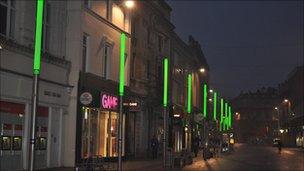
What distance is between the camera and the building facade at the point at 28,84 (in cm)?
2517

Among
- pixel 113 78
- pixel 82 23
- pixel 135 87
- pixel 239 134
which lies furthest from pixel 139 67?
pixel 239 134

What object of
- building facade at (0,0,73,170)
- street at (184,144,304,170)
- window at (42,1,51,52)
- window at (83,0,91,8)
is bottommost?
street at (184,144,304,170)

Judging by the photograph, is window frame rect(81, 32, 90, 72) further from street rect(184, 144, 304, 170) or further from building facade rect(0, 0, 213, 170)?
street rect(184, 144, 304, 170)

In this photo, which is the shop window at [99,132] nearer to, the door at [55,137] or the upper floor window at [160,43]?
the door at [55,137]

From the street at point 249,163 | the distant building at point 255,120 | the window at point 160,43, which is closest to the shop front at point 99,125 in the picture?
the street at point 249,163

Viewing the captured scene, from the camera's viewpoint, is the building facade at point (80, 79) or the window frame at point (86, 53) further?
the window frame at point (86, 53)

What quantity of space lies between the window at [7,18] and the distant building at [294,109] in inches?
3565

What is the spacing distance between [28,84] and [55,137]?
14.6ft

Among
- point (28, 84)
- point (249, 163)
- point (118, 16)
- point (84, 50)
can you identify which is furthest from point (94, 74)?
point (249, 163)

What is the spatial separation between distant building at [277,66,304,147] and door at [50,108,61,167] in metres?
85.5

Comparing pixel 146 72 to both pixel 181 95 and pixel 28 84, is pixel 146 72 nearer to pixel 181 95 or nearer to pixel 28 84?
pixel 181 95

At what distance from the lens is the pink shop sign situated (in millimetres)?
35500

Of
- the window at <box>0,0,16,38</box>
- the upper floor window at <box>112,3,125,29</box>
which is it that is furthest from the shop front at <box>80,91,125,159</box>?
the window at <box>0,0,16,38</box>

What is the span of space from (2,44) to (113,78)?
1513 centimetres
